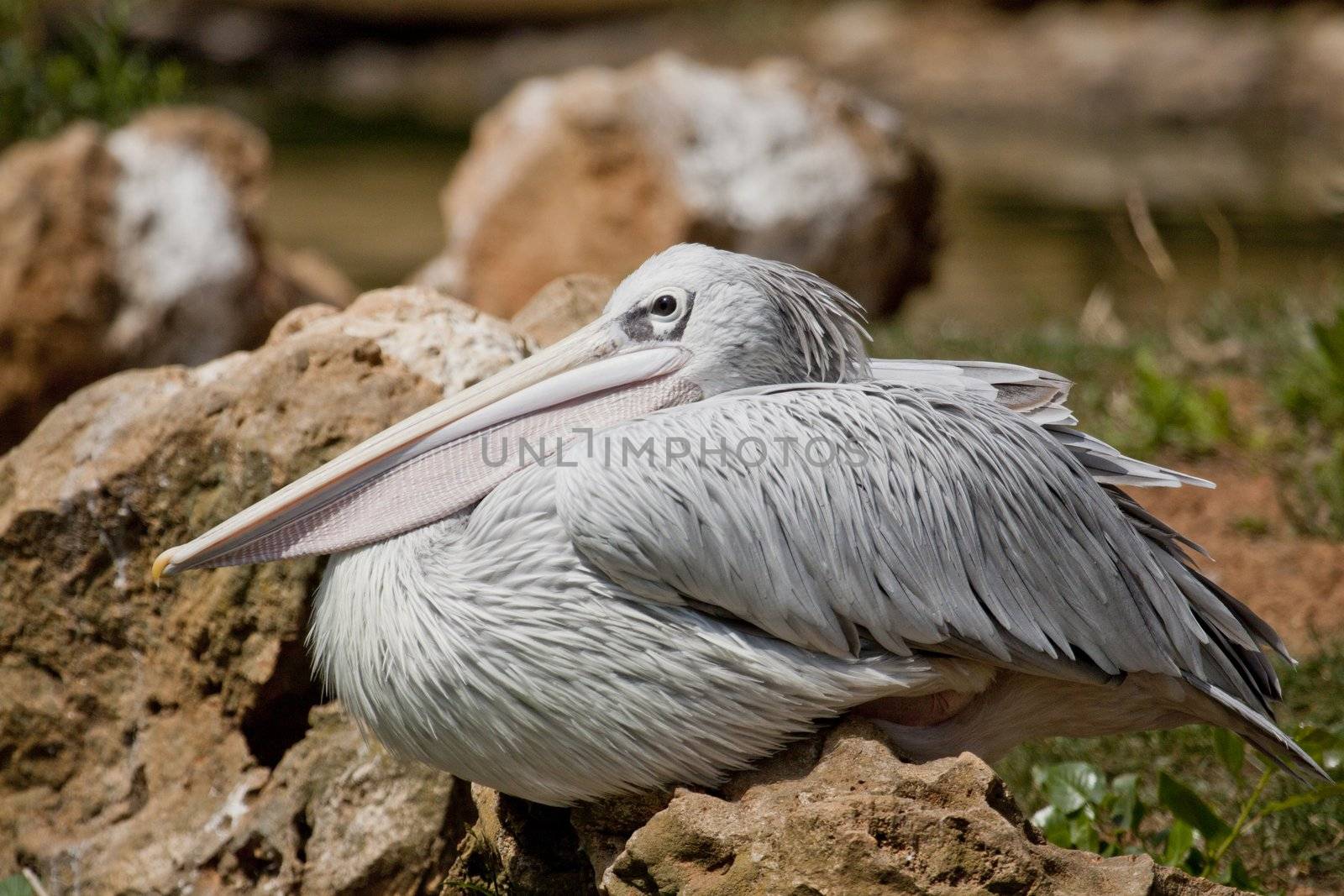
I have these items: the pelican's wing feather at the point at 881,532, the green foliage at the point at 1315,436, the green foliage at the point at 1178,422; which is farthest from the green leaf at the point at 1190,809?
the green foliage at the point at 1178,422

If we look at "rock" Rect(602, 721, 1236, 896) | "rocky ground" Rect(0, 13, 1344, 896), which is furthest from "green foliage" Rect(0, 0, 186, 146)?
"rock" Rect(602, 721, 1236, 896)

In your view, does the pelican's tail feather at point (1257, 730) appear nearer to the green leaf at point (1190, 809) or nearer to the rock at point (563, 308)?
the green leaf at point (1190, 809)

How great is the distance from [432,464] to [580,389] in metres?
0.33

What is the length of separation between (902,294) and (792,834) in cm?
637

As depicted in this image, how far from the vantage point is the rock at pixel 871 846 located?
7.67 ft

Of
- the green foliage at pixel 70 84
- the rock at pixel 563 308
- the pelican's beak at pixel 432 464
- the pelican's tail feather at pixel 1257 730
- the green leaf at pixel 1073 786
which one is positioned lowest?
the green leaf at pixel 1073 786

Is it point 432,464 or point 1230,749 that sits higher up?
point 432,464

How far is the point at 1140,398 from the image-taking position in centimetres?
528

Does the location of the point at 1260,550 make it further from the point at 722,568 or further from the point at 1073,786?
the point at 722,568

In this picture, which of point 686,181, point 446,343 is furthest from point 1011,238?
point 446,343

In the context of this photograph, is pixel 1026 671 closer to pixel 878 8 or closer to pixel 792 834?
pixel 792 834

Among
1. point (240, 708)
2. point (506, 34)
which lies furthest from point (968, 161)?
point (240, 708)

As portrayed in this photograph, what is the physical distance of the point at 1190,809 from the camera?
3.10m

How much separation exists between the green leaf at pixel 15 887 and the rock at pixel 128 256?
13.6 ft
